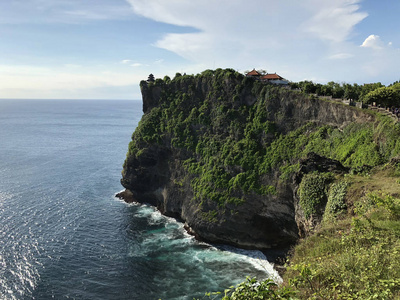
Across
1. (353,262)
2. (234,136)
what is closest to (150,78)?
(234,136)

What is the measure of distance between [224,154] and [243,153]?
414 centimetres

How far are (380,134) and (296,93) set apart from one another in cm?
1885

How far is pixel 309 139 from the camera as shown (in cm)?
5000

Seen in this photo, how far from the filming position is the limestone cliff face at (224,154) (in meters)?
50.1

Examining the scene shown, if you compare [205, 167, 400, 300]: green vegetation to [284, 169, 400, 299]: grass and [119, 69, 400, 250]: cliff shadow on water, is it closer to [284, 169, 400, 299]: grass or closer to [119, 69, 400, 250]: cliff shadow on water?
[284, 169, 400, 299]: grass

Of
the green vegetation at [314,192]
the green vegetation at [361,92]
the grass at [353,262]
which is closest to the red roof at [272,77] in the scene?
the green vegetation at [361,92]

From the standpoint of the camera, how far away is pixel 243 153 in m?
56.4

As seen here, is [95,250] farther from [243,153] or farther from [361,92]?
[361,92]

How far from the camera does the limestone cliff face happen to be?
50.1 metres

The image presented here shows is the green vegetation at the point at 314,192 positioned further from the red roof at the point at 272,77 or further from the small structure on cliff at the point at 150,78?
the small structure on cliff at the point at 150,78

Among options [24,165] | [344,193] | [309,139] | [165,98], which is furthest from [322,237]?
[24,165]

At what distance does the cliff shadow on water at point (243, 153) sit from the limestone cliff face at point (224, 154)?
19cm

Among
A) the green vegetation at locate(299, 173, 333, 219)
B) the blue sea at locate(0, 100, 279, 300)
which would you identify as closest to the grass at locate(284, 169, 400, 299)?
the green vegetation at locate(299, 173, 333, 219)

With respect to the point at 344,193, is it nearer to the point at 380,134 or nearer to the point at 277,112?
the point at 380,134
